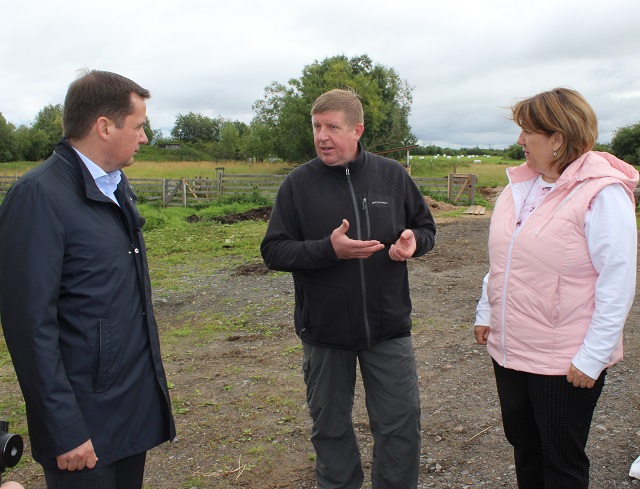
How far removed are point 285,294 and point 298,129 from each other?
115ft

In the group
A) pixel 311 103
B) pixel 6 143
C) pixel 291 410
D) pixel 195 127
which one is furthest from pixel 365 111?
pixel 195 127

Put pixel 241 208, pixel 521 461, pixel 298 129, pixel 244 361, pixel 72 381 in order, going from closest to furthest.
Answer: pixel 72 381
pixel 521 461
pixel 244 361
pixel 241 208
pixel 298 129

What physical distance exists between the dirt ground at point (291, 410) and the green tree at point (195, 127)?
98032mm

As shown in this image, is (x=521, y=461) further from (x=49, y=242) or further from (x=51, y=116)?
(x=51, y=116)

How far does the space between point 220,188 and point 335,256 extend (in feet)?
69.9

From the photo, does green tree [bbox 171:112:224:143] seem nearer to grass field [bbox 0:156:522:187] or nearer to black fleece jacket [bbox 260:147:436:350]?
grass field [bbox 0:156:522:187]

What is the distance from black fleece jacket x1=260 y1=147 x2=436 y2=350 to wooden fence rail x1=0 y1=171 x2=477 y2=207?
19.1 m

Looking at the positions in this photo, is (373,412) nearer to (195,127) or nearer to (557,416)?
(557,416)

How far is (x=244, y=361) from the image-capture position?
561cm

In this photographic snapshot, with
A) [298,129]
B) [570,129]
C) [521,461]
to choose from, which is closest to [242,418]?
[521,461]

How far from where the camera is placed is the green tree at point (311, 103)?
42156 mm

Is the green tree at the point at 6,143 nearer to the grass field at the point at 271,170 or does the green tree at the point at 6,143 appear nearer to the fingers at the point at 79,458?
the grass field at the point at 271,170

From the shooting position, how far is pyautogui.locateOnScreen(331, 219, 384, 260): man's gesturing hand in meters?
2.63

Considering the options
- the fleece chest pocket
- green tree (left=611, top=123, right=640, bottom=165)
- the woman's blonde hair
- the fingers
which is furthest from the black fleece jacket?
green tree (left=611, top=123, right=640, bottom=165)
